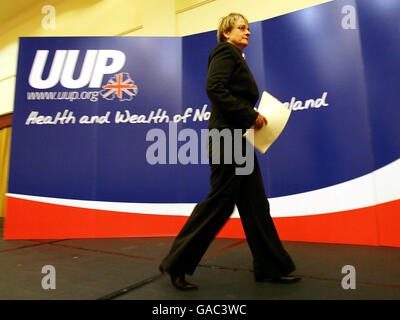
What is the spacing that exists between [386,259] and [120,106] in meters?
2.61

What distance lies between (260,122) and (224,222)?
1.67 feet

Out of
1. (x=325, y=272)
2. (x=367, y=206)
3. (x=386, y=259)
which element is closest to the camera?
(x=325, y=272)

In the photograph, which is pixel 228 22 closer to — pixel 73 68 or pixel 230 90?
pixel 230 90

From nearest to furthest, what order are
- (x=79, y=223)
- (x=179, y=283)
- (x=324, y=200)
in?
(x=179, y=283)
(x=324, y=200)
(x=79, y=223)

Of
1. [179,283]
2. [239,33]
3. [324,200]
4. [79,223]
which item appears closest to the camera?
[179,283]

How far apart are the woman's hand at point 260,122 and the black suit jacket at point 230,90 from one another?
0.8 inches

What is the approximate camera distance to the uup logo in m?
2.90

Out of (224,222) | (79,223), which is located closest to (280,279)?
(224,222)

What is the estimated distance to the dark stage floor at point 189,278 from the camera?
1255 mm

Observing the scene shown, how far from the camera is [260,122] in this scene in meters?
1.33

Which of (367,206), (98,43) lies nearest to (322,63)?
(367,206)

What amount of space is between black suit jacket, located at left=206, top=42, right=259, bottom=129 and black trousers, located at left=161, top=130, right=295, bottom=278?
12 cm

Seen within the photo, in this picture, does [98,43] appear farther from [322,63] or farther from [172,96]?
[322,63]
